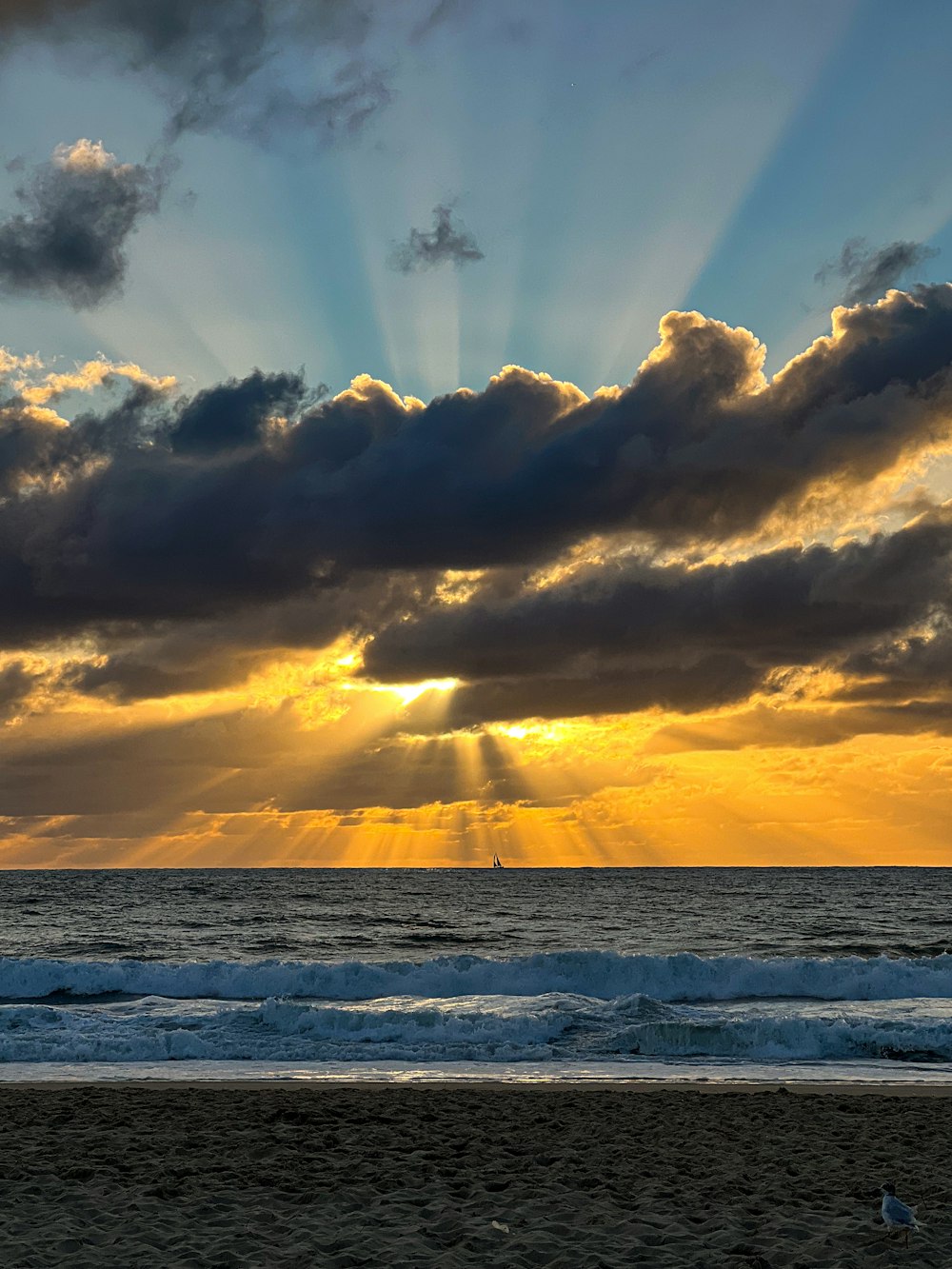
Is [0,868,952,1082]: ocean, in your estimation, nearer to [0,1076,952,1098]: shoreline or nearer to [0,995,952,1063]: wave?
[0,995,952,1063]: wave

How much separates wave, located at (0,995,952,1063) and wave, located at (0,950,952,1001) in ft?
26.0

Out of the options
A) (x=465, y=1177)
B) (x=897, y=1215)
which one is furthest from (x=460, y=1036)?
(x=897, y=1215)

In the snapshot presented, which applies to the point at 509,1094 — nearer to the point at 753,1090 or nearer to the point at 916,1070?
the point at 753,1090

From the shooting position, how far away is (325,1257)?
9.53m

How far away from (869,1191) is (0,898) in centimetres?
9034

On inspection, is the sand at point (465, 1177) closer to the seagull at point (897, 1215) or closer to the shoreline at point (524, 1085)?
the seagull at point (897, 1215)

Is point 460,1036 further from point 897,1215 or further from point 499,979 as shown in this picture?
point 897,1215

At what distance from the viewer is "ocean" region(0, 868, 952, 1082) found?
73.6ft

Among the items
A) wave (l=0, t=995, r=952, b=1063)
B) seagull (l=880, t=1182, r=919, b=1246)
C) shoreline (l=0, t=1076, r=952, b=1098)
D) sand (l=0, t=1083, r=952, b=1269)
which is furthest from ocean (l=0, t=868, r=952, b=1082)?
seagull (l=880, t=1182, r=919, b=1246)

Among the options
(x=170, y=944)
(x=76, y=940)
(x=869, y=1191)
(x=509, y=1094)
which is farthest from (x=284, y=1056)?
(x=76, y=940)

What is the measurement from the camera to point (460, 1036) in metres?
24.2

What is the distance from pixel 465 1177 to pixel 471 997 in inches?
832

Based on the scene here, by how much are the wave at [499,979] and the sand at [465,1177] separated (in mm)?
17220

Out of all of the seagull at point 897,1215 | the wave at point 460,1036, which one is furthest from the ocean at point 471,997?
the seagull at point 897,1215
